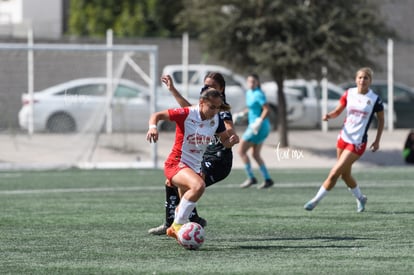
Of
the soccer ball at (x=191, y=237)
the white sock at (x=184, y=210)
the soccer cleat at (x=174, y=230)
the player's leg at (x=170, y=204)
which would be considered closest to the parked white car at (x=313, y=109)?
the player's leg at (x=170, y=204)

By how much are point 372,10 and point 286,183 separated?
34.3ft

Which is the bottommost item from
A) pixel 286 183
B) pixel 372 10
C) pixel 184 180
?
pixel 286 183

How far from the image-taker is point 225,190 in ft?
62.0

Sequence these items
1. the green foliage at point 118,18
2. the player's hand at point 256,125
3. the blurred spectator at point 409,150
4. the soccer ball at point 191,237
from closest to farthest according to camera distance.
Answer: the soccer ball at point 191,237, the player's hand at point 256,125, the blurred spectator at point 409,150, the green foliage at point 118,18

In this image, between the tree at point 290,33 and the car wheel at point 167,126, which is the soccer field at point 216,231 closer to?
the car wheel at point 167,126

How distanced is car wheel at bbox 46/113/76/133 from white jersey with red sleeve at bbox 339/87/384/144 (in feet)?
38.9

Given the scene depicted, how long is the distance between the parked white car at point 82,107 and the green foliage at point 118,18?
1552 cm

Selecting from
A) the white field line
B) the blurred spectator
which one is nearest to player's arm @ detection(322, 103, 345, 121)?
the white field line

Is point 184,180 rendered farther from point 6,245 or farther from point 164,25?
point 164,25

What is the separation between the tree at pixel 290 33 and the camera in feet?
94.4

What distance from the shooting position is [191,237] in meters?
10.1

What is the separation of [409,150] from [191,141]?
60.7 feet

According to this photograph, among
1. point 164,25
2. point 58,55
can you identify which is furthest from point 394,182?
point 164,25

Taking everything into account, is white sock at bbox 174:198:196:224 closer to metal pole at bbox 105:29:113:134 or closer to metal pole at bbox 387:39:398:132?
metal pole at bbox 105:29:113:134
